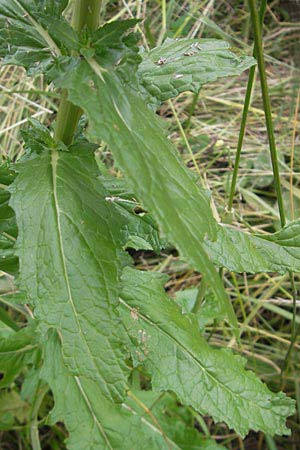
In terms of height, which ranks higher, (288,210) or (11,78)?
(11,78)

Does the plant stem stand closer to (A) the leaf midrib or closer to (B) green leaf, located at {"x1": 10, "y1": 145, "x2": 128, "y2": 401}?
(B) green leaf, located at {"x1": 10, "y1": 145, "x2": 128, "y2": 401}

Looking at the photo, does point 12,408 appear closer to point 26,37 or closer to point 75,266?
point 75,266

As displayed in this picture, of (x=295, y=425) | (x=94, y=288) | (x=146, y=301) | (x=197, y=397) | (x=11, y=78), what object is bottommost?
(x=295, y=425)

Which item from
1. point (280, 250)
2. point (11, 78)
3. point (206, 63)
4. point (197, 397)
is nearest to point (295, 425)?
point (197, 397)

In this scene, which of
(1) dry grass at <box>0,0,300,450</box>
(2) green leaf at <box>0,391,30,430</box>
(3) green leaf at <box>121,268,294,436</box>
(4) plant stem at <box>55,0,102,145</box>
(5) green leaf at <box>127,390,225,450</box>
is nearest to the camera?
(4) plant stem at <box>55,0,102,145</box>

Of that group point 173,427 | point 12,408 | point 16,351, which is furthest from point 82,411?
point 12,408

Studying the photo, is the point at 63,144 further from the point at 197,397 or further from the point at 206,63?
the point at 197,397

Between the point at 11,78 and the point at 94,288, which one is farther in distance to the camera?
the point at 11,78

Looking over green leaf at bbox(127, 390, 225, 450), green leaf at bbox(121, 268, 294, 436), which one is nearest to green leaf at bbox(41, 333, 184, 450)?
green leaf at bbox(121, 268, 294, 436)
